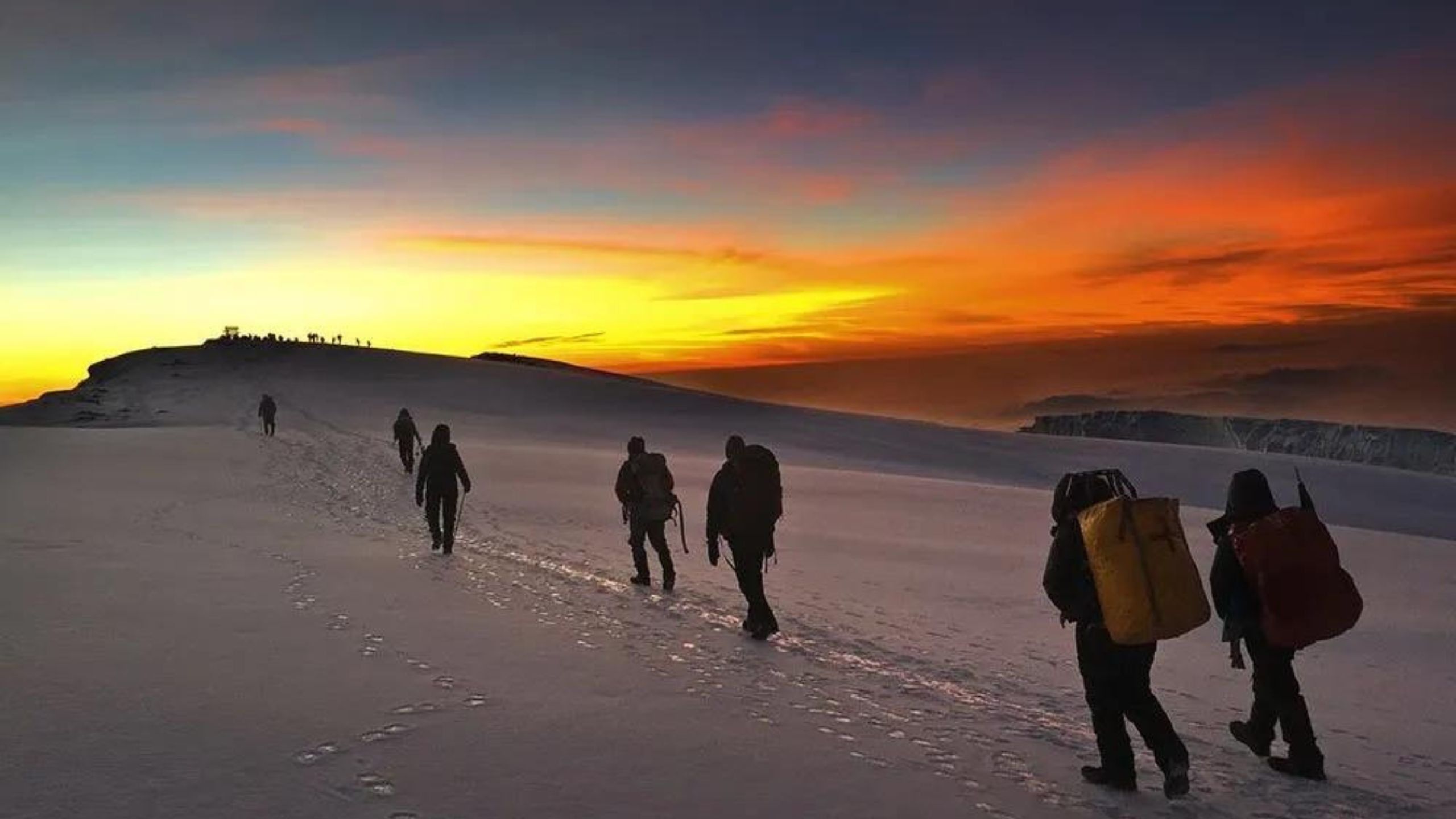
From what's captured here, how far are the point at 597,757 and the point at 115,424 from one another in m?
58.2

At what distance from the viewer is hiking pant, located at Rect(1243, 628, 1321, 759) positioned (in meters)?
6.30

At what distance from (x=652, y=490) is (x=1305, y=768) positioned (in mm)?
7923

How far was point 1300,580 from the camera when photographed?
19.8 ft

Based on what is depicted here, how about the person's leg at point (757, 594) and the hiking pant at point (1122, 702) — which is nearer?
the hiking pant at point (1122, 702)

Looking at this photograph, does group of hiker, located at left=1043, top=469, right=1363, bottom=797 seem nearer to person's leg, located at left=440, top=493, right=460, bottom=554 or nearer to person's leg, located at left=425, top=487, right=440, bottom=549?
person's leg, located at left=440, top=493, right=460, bottom=554

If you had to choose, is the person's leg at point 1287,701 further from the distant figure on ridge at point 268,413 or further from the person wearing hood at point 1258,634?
the distant figure on ridge at point 268,413

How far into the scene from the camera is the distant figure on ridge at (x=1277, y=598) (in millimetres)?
6004

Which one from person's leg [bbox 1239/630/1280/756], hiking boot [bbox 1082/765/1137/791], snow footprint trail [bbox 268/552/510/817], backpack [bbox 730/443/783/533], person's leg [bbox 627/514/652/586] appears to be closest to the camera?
snow footprint trail [bbox 268/552/510/817]

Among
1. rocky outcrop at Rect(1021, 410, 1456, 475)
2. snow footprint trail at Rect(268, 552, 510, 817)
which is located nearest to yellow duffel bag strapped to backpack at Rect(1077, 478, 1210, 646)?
snow footprint trail at Rect(268, 552, 510, 817)

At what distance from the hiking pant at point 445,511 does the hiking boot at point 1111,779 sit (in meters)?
10.8

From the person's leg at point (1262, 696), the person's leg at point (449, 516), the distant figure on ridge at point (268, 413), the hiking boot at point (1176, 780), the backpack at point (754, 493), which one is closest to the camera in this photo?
the hiking boot at point (1176, 780)

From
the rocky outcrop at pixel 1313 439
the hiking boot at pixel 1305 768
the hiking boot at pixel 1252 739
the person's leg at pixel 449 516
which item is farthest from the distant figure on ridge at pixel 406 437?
the rocky outcrop at pixel 1313 439

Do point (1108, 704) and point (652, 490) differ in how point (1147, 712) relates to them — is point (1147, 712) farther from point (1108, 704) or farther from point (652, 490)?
point (652, 490)

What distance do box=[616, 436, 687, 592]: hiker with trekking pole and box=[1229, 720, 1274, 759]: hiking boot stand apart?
279 inches
